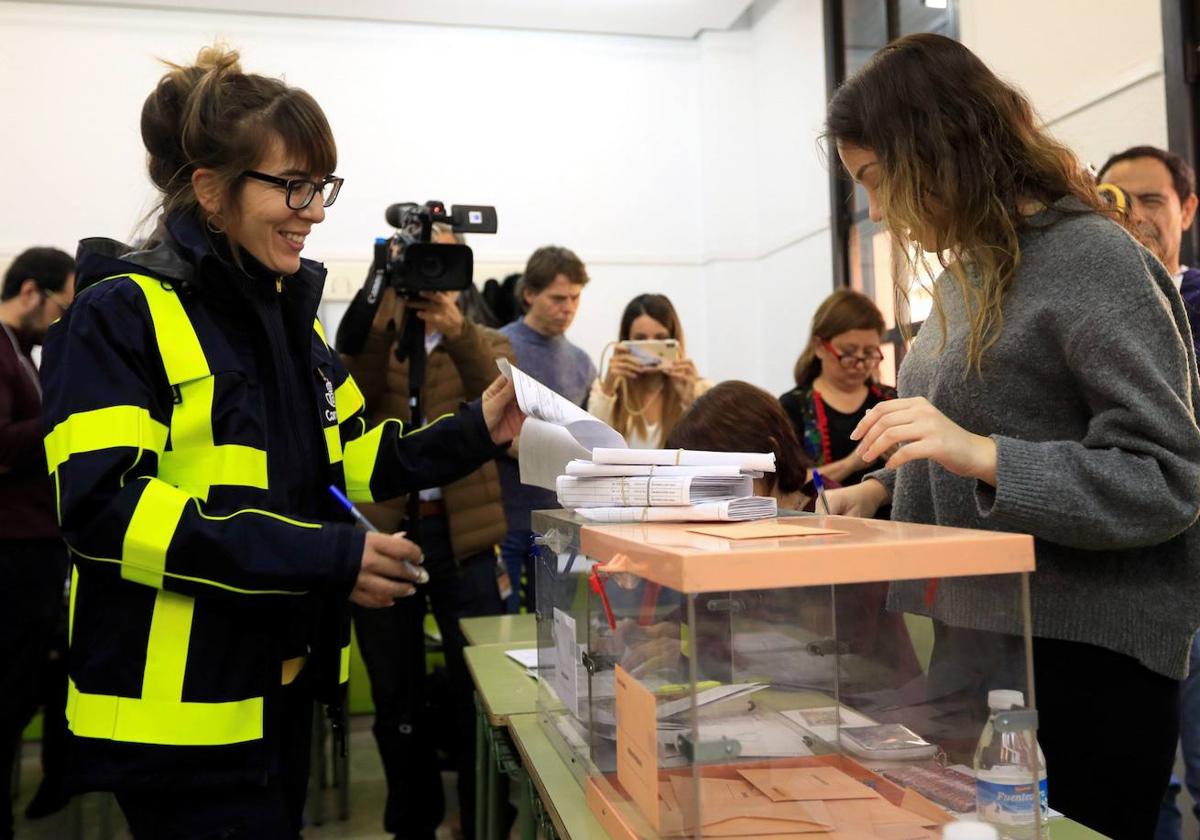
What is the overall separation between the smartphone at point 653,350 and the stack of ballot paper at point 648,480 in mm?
1975

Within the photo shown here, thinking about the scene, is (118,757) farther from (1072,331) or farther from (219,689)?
(1072,331)

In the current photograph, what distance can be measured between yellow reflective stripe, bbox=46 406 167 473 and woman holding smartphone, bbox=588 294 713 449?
2121 mm

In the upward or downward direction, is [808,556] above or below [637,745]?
above

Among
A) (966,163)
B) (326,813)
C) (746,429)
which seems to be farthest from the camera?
(326,813)

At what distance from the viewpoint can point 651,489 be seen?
3.54 ft

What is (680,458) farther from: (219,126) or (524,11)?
(524,11)

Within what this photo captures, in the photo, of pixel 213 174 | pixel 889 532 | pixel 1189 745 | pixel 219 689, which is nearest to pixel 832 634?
pixel 889 532

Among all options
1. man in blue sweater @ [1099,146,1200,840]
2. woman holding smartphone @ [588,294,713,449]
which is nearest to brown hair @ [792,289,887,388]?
woman holding smartphone @ [588,294,713,449]

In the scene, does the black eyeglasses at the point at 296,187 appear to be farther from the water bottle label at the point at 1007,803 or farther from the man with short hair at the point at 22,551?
the man with short hair at the point at 22,551

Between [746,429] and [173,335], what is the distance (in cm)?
94

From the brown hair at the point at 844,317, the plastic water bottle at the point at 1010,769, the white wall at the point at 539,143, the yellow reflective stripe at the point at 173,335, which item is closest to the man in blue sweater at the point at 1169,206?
the brown hair at the point at 844,317

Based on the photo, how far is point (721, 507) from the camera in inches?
40.1

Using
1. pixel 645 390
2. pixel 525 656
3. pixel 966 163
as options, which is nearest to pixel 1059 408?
pixel 966 163

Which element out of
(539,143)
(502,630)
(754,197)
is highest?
(539,143)
